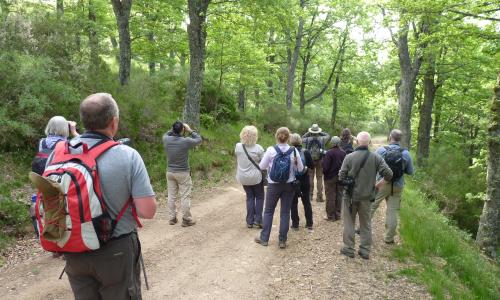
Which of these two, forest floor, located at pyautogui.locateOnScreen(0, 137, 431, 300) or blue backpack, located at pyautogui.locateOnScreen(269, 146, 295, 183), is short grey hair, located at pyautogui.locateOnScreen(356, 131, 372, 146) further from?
forest floor, located at pyautogui.locateOnScreen(0, 137, 431, 300)

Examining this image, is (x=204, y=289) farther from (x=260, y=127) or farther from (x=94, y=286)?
Result: (x=260, y=127)

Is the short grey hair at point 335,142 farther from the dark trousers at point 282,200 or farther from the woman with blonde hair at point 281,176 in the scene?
the dark trousers at point 282,200

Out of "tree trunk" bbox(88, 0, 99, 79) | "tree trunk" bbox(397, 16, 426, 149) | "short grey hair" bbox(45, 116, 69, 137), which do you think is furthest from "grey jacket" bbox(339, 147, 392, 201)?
"tree trunk" bbox(397, 16, 426, 149)

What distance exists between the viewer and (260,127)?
20906mm

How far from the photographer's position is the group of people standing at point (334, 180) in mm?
6801

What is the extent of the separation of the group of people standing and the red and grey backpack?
4.53 metres

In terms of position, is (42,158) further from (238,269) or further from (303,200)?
(303,200)

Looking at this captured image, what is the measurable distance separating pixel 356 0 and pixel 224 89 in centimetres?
1166

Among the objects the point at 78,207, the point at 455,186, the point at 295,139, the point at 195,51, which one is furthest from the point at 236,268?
the point at 455,186

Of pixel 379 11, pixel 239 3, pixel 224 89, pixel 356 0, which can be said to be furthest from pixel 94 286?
pixel 356 0

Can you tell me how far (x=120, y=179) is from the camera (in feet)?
9.19

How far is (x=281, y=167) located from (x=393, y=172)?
8.06 ft

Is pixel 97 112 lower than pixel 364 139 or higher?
higher

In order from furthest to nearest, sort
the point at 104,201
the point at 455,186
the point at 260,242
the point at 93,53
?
the point at 455,186 → the point at 93,53 → the point at 260,242 → the point at 104,201
